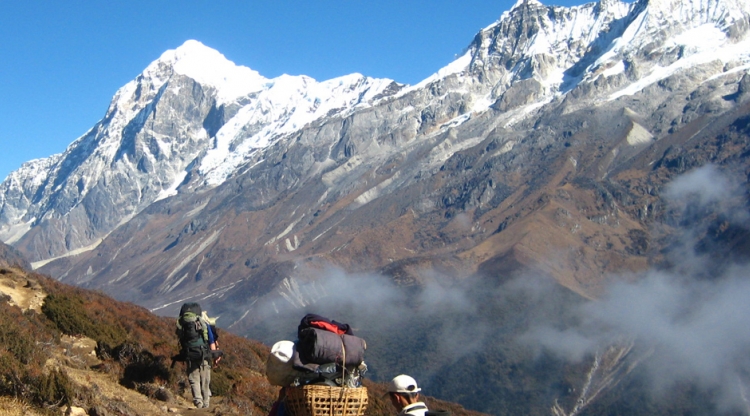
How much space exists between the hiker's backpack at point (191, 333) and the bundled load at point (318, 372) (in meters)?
7.03

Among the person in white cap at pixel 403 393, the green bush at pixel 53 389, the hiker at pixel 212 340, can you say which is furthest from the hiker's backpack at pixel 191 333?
the person in white cap at pixel 403 393

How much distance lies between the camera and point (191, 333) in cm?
1656

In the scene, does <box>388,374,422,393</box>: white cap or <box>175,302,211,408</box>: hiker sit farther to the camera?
<box>175,302,211,408</box>: hiker

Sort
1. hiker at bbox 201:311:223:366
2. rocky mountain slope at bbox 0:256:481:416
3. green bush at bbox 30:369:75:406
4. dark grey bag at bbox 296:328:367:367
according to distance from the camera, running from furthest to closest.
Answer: hiker at bbox 201:311:223:366
rocky mountain slope at bbox 0:256:481:416
green bush at bbox 30:369:75:406
dark grey bag at bbox 296:328:367:367

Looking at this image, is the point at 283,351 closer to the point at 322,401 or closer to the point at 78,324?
the point at 322,401

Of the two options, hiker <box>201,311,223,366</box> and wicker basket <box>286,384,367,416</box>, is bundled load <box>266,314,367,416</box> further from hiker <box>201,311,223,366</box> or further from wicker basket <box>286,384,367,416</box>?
hiker <box>201,311,223,366</box>

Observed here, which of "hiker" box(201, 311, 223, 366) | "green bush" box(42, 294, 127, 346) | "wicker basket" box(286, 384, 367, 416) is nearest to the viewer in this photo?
"wicker basket" box(286, 384, 367, 416)

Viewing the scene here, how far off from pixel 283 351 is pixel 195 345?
7364 mm

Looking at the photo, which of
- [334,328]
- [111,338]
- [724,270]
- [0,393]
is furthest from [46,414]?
[724,270]

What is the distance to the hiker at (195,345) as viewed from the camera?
1653 cm

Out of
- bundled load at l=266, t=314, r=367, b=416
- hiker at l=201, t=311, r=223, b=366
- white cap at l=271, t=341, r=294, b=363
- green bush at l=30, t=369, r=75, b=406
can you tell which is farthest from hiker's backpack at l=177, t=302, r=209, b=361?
white cap at l=271, t=341, r=294, b=363

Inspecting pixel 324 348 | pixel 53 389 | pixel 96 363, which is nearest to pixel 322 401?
pixel 324 348

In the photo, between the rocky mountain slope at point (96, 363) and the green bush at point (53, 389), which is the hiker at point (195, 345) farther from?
the green bush at point (53, 389)

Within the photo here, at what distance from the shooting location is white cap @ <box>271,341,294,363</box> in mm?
9703
